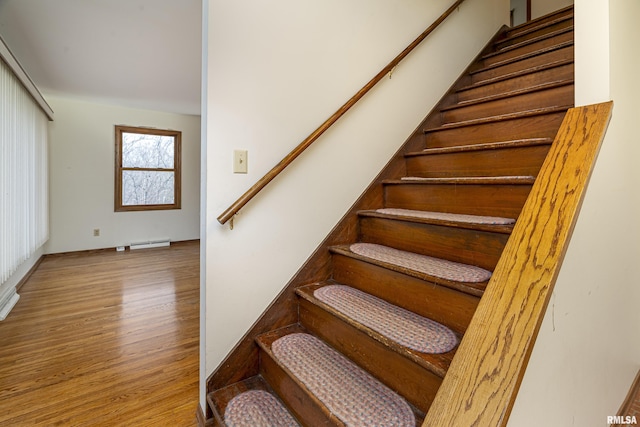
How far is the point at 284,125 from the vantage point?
5.06 ft

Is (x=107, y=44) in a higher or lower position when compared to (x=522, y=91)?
higher

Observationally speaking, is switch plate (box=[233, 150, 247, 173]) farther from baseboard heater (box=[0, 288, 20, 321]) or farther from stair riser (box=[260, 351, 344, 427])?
baseboard heater (box=[0, 288, 20, 321])

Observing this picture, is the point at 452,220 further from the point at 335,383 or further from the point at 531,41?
the point at 531,41

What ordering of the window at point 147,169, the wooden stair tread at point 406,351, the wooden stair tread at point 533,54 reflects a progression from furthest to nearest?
the window at point 147,169 → the wooden stair tread at point 533,54 → the wooden stair tread at point 406,351

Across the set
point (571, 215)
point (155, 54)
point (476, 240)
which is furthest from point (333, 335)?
point (155, 54)

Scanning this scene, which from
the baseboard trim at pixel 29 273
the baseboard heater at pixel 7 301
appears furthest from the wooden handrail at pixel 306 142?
the baseboard trim at pixel 29 273

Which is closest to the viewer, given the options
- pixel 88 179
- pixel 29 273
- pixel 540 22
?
pixel 540 22

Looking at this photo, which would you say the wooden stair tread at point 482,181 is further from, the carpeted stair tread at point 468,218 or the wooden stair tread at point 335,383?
the wooden stair tread at point 335,383

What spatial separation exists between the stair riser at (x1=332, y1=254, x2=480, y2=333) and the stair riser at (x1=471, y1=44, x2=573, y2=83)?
1.95 metres

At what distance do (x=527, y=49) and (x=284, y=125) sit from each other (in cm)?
229

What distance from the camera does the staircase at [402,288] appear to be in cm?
106

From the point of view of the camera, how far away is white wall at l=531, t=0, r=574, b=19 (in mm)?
3992

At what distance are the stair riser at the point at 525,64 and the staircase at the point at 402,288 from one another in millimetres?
15

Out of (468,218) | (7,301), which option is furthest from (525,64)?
(7,301)
